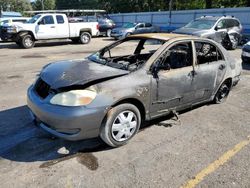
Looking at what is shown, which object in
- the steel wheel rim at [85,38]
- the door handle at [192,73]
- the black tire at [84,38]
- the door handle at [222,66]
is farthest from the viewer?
the steel wheel rim at [85,38]

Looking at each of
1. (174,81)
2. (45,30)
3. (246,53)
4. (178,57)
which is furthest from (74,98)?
(45,30)

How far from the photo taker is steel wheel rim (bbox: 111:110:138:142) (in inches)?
155

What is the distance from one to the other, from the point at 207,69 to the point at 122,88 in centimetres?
209

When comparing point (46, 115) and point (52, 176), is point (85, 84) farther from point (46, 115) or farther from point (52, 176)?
point (52, 176)

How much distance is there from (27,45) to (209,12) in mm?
17149

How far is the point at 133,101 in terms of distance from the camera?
413cm

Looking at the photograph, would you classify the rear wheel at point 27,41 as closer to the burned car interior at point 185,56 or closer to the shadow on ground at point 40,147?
the shadow on ground at point 40,147

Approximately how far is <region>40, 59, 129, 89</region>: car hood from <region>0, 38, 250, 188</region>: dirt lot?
0.95m

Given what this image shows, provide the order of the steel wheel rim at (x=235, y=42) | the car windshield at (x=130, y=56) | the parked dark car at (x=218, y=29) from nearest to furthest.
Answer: the car windshield at (x=130, y=56) → the parked dark car at (x=218, y=29) → the steel wheel rim at (x=235, y=42)

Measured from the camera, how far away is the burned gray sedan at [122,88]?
3645 mm

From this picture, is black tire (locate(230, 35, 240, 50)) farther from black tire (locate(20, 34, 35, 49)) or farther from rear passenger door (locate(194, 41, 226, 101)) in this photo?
black tire (locate(20, 34, 35, 49))

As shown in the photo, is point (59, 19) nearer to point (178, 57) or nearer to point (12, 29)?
point (12, 29)

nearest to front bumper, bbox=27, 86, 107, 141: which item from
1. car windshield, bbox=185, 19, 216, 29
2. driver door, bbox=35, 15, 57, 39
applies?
car windshield, bbox=185, 19, 216, 29

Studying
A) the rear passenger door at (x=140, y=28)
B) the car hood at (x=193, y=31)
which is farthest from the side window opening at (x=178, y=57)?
the rear passenger door at (x=140, y=28)
